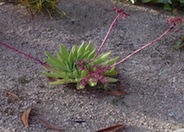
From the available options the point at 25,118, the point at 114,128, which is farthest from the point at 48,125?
the point at 114,128

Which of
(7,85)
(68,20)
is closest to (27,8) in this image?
(68,20)

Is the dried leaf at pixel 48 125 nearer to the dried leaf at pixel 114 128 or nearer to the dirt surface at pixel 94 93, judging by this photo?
the dirt surface at pixel 94 93

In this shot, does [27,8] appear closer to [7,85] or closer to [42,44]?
[42,44]

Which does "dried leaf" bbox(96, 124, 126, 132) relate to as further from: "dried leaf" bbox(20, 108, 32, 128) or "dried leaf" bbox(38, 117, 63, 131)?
"dried leaf" bbox(20, 108, 32, 128)

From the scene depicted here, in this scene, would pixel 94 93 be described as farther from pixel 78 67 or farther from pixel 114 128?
pixel 114 128

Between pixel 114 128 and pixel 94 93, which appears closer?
pixel 114 128

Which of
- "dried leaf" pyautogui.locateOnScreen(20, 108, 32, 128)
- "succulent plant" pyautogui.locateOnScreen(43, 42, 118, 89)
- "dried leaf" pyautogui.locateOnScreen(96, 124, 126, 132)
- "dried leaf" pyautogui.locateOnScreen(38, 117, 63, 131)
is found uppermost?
"succulent plant" pyautogui.locateOnScreen(43, 42, 118, 89)

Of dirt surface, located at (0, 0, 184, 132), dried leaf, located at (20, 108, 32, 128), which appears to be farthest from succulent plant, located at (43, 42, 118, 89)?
dried leaf, located at (20, 108, 32, 128)
